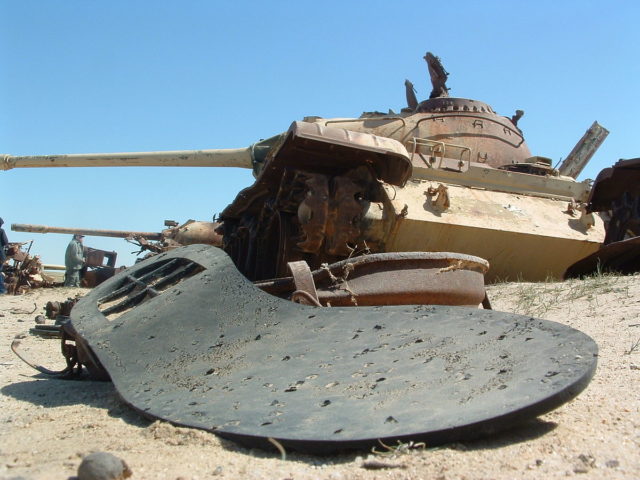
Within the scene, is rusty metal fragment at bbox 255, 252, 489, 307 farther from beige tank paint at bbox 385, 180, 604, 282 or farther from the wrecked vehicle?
beige tank paint at bbox 385, 180, 604, 282

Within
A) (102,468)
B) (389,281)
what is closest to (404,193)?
(389,281)

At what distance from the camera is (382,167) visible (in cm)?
513

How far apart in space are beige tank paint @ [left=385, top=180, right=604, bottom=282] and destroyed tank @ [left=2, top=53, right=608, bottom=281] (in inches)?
0.5

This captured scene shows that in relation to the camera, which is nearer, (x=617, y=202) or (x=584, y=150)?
(x=617, y=202)

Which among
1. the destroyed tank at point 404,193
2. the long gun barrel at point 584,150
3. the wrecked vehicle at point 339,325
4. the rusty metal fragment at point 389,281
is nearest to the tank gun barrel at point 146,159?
the destroyed tank at point 404,193

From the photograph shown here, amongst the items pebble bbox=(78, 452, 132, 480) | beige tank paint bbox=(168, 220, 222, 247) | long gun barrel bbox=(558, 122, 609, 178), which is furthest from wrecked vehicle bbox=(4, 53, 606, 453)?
beige tank paint bbox=(168, 220, 222, 247)

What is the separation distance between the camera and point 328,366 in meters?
2.01

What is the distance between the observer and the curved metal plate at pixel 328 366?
164cm

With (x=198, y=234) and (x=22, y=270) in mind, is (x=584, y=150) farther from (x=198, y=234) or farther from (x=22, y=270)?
(x=22, y=270)

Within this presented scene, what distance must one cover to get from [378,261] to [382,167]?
209 cm

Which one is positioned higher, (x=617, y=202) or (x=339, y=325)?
(x=617, y=202)

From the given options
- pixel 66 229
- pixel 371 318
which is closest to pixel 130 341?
pixel 371 318

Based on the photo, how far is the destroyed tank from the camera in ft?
16.5

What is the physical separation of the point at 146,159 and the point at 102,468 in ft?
23.5
